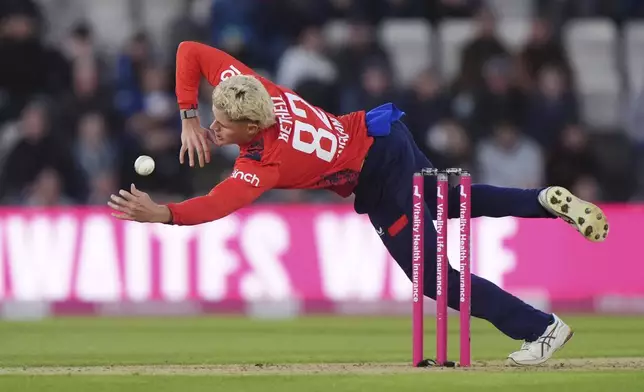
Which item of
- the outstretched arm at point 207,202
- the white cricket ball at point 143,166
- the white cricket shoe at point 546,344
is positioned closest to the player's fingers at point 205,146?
the outstretched arm at point 207,202

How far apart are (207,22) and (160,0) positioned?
3.68ft

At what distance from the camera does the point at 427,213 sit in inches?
323

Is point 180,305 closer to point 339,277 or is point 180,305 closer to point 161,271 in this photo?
point 161,271

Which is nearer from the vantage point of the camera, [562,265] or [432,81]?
[562,265]

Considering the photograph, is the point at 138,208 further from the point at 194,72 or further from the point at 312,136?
the point at 194,72

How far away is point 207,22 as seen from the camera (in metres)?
15.8

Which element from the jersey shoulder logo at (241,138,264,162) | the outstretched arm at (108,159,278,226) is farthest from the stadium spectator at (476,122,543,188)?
the outstretched arm at (108,159,278,226)

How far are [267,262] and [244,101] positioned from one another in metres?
6.08

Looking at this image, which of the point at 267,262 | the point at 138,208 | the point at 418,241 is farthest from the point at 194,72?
the point at 267,262

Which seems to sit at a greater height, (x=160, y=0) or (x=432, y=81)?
(x=160, y=0)

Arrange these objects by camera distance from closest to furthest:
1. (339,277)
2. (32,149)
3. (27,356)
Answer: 1. (27,356)
2. (339,277)
3. (32,149)

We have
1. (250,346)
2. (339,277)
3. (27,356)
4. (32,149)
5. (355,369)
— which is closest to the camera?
(355,369)

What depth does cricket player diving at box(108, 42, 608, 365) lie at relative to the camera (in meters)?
7.56

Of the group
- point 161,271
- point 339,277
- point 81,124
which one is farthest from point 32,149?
point 339,277
